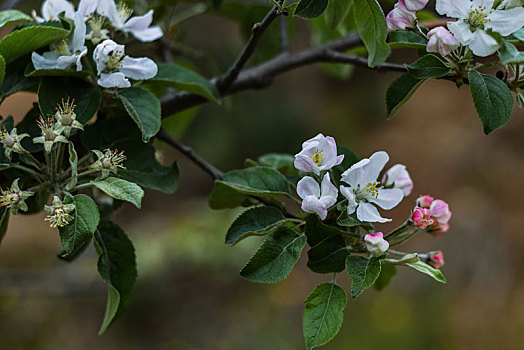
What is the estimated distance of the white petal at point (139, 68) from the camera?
66cm

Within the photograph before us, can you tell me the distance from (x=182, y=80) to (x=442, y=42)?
35 centimetres

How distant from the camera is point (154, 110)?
65cm

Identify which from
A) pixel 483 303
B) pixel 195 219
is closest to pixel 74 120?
pixel 195 219

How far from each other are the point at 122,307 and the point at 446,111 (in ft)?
13.9

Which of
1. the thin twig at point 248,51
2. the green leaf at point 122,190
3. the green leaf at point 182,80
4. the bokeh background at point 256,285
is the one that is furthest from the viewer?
the bokeh background at point 256,285

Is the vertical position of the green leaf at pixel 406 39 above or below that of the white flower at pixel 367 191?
Answer: above

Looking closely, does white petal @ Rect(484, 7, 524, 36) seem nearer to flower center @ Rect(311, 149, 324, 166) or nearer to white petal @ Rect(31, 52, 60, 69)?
flower center @ Rect(311, 149, 324, 166)

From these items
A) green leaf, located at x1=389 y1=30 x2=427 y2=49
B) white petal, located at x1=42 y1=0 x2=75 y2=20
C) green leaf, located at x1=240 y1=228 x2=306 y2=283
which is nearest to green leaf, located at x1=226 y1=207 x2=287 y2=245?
green leaf, located at x1=240 y1=228 x2=306 y2=283

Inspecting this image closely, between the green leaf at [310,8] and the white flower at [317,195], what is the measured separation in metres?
0.16

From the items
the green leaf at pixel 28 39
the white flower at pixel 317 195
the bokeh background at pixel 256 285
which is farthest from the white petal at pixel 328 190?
the bokeh background at pixel 256 285

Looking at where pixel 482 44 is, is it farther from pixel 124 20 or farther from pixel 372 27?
pixel 124 20

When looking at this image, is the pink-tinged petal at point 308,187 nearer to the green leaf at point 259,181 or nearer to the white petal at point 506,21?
the green leaf at point 259,181

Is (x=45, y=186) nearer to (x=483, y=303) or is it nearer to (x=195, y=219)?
(x=195, y=219)

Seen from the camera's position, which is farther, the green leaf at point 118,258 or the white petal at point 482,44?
the green leaf at point 118,258
